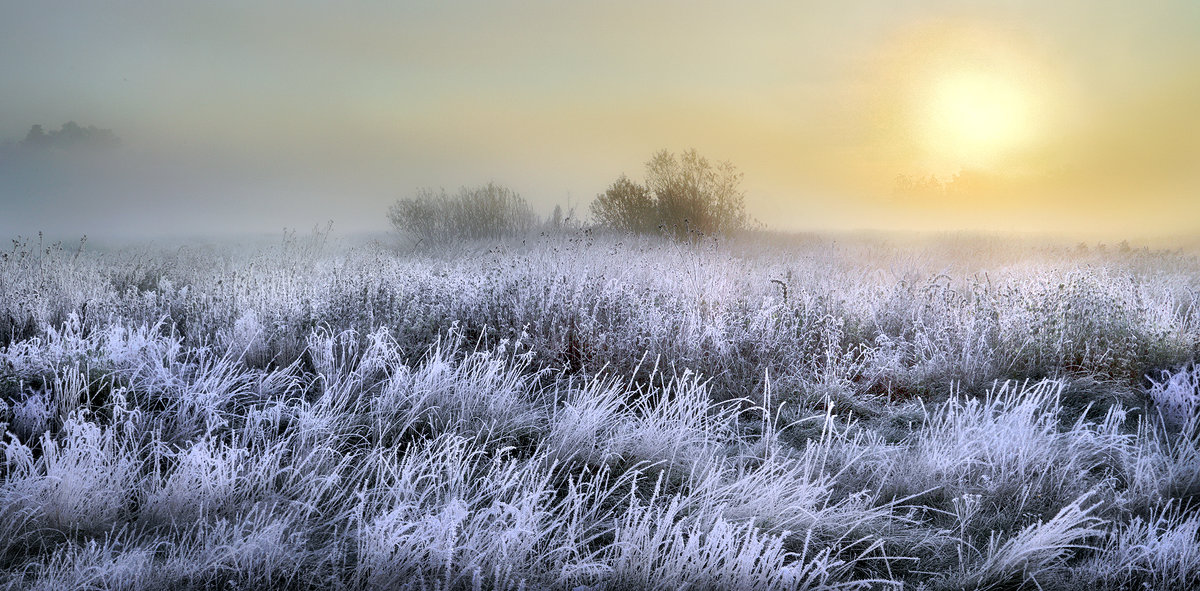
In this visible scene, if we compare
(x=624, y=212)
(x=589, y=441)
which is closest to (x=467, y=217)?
(x=624, y=212)

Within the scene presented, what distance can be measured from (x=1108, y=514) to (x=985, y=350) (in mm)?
2486

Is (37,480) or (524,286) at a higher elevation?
(524,286)

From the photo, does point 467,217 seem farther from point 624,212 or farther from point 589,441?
point 589,441

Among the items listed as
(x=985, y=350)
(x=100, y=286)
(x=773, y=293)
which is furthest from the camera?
(x=773, y=293)

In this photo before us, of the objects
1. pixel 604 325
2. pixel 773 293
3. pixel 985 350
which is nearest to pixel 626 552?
pixel 604 325

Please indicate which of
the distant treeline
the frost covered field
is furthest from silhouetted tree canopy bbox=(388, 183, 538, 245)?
the frost covered field

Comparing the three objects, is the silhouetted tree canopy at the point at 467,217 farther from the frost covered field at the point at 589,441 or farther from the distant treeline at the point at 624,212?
the frost covered field at the point at 589,441

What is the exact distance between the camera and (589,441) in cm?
325

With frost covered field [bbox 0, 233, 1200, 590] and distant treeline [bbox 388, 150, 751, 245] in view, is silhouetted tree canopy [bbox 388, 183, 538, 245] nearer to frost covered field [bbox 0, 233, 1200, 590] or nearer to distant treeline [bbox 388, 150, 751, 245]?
distant treeline [bbox 388, 150, 751, 245]

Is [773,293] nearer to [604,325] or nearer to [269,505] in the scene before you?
[604,325]

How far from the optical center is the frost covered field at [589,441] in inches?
91.0

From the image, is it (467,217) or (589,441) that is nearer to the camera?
(589,441)

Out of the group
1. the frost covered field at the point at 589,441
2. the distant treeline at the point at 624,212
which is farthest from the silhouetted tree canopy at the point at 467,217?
the frost covered field at the point at 589,441

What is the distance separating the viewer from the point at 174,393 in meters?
3.53
